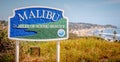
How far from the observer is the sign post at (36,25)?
914cm

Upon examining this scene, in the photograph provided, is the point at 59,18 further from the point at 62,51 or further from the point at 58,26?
the point at 62,51

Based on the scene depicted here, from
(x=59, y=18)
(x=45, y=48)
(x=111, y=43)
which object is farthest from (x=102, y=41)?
(x=59, y=18)

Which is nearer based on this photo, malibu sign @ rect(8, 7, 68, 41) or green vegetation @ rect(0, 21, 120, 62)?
malibu sign @ rect(8, 7, 68, 41)

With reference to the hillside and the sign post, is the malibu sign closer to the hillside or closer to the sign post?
the sign post

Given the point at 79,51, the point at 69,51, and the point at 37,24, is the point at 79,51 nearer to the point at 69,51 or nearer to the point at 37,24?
the point at 69,51

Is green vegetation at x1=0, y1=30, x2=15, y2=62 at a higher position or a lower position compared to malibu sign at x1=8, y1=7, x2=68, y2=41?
lower

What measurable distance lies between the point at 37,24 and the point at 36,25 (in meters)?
0.04

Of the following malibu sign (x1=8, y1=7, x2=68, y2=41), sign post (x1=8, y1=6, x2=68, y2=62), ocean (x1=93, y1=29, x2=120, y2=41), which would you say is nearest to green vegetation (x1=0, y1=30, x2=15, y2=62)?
sign post (x1=8, y1=6, x2=68, y2=62)

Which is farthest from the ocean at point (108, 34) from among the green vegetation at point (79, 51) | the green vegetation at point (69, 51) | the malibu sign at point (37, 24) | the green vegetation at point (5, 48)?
the green vegetation at point (5, 48)

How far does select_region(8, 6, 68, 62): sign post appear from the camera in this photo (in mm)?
9141

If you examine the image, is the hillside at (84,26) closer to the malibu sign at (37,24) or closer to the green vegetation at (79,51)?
the green vegetation at (79,51)

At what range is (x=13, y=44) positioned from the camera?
10.2 metres

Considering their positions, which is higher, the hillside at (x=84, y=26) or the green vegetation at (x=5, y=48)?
the hillside at (x=84, y=26)

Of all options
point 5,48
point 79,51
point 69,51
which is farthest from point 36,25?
point 79,51
